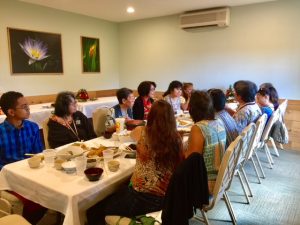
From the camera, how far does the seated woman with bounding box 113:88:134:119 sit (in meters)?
2.86

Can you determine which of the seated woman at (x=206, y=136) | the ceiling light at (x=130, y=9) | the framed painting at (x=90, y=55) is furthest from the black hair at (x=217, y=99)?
the framed painting at (x=90, y=55)

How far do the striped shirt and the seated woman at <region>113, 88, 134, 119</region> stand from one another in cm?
95

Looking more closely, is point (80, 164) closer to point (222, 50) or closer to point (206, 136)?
point (206, 136)

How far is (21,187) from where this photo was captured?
1.55m

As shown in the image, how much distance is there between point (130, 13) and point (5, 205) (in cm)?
424

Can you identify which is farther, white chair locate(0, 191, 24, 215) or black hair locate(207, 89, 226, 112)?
black hair locate(207, 89, 226, 112)

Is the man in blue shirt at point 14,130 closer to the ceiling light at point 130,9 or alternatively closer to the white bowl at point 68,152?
the white bowl at point 68,152

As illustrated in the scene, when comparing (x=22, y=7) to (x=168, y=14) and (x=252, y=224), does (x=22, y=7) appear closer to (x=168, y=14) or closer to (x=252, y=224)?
(x=168, y=14)

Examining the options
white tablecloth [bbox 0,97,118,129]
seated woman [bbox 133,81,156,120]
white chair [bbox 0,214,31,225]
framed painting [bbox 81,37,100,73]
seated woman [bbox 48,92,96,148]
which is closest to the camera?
white chair [bbox 0,214,31,225]

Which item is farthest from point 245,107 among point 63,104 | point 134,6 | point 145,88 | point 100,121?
point 134,6

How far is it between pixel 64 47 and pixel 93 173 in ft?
13.4

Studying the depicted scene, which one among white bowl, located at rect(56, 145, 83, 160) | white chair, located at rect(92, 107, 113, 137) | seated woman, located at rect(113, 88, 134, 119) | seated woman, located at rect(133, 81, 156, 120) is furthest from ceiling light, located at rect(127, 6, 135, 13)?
white bowl, located at rect(56, 145, 83, 160)

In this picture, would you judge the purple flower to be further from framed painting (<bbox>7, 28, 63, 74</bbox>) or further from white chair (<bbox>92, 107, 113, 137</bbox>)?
white chair (<bbox>92, 107, 113, 137</bbox>)

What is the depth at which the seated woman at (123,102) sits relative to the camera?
112 inches
